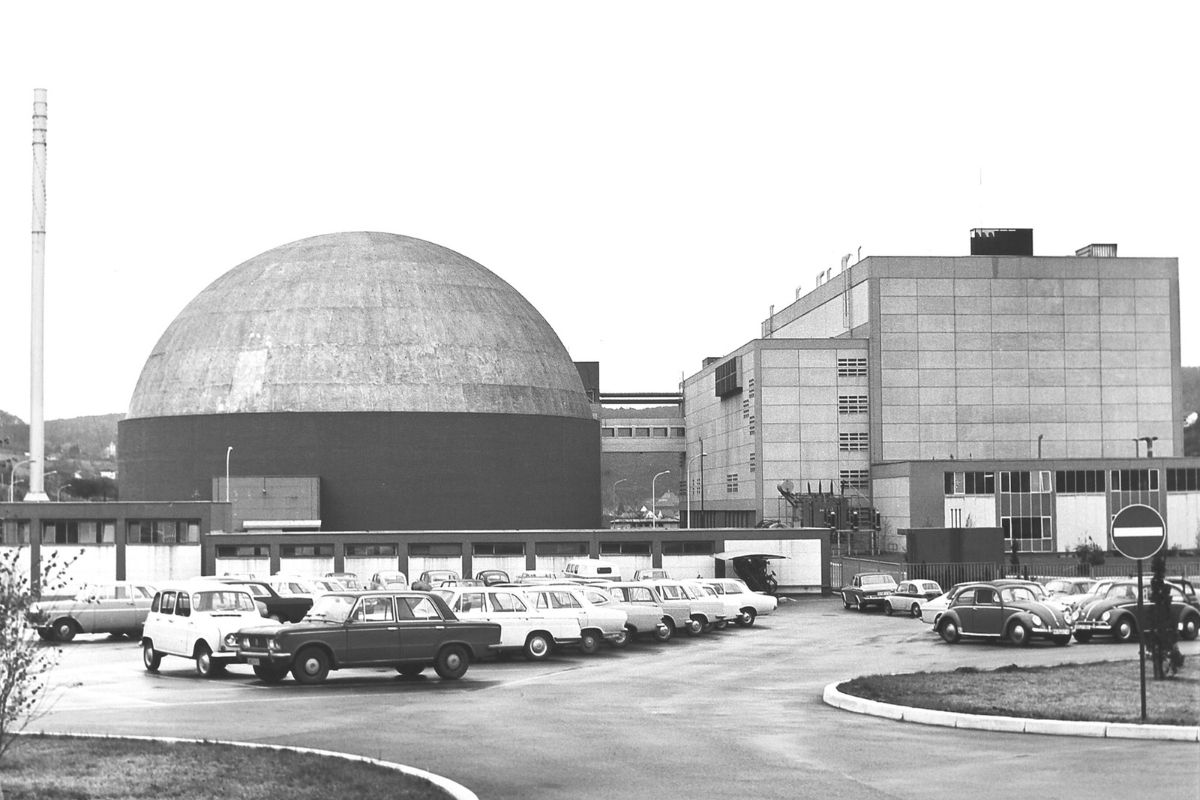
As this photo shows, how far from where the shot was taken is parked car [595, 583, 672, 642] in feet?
126

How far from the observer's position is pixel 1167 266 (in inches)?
3792

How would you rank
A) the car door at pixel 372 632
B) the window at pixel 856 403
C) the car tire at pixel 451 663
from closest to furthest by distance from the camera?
1. the car door at pixel 372 632
2. the car tire at pixel 451 663
3. the window at pixel 856 403

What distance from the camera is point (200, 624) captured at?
30.1 m

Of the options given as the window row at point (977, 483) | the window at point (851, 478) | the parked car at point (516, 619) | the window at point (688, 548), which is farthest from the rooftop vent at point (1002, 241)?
the parked car at point (516, 619)

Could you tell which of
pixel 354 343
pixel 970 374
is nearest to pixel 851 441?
pixel 970 374

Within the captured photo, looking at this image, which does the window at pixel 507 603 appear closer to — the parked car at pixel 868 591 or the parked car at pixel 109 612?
the parked car at pixel 109 612

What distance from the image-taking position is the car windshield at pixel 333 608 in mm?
28453

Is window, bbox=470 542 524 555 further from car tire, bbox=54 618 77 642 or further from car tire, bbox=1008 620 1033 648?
car tire, bbox=1008 620 1033 648

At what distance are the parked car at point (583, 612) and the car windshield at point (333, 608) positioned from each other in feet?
19.6

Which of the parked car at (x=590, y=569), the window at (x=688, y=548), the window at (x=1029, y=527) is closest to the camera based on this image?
the parked car at (x=590, y=569)

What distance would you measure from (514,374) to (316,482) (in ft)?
45.8

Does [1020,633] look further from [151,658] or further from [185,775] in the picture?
[185,775]

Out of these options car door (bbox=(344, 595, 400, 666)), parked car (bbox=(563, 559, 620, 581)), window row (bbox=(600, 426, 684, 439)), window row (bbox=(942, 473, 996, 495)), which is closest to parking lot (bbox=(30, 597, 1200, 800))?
car door (bbox=(344, 595, 400, 666))

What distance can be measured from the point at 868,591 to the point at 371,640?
28.5m
